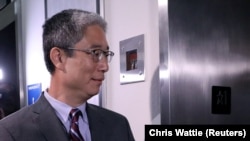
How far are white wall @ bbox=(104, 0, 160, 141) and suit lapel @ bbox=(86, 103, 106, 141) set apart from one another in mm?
343

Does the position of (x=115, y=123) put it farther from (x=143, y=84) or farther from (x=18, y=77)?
(x=18, y=77)

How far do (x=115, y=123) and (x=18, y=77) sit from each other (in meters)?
2.00

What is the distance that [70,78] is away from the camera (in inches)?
47.7

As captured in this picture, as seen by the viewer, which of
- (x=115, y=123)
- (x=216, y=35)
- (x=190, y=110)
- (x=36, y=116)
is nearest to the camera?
(x=36, y=116)

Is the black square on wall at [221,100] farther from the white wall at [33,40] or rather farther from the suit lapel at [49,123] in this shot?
the white wall at [33,40]

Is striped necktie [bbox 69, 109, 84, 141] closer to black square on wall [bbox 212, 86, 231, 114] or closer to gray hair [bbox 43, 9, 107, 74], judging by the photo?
gray hair [bbox 43, 9, 107, 74]

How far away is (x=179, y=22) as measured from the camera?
4.66 ft

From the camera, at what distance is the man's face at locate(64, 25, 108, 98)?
1198 millimetres

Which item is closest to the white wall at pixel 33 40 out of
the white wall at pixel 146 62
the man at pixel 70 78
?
the white wall at pixel 146 62

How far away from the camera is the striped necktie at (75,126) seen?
1.18m

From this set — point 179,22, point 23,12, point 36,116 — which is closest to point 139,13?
point 179,22

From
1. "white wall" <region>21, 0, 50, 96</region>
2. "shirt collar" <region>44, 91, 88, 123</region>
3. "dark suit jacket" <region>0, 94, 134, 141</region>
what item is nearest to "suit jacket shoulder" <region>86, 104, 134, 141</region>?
"dark suit jacket" <region>0, 94, 134, 141</region>
